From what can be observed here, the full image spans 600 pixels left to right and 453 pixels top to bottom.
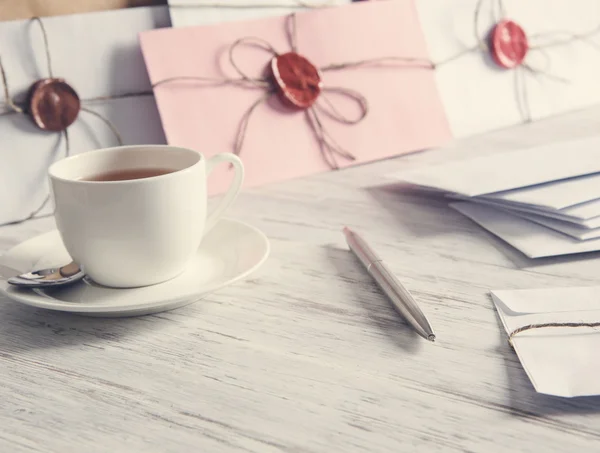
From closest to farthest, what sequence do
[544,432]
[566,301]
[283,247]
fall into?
[544,432] < [566,301] < [283,247]

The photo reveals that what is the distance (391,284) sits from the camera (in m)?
0.48

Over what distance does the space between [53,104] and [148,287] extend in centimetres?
29

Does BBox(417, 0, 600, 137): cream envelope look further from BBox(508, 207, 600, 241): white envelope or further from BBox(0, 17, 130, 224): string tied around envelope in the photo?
BBox(0, 17, 130, 224): string tied around envelope

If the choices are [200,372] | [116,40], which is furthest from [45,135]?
[200,372]

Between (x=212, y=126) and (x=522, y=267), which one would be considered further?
(x=212, y=126)

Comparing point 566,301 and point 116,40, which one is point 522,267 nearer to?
point 566,301

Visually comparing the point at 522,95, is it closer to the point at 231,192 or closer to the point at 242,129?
the point at 242,129

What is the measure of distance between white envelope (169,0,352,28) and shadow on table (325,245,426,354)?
1.20 feet

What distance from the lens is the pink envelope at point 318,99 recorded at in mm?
758

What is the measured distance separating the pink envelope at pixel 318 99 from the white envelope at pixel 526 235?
0.81ft

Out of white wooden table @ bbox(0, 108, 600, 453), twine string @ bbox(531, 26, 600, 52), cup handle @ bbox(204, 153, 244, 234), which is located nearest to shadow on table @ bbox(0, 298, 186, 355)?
white wooden table @ bbox(0, 108, 600, 453)

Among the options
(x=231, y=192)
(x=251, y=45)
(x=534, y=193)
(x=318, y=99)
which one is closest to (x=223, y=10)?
(x=251, y=45)

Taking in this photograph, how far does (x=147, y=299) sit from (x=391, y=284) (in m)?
0.18

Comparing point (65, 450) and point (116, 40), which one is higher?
point (116, 40)
